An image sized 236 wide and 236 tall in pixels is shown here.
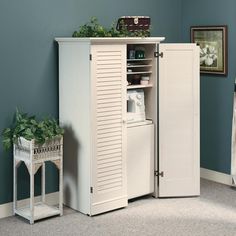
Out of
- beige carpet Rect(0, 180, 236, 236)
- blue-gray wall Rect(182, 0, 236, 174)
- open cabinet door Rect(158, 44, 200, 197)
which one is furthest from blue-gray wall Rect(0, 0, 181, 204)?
blue-gray wall Rect(182, 0, 236, 174)

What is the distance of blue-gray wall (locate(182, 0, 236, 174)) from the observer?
5070 millimetres

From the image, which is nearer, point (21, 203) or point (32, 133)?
point (32, 133)

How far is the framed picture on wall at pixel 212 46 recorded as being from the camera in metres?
5.11

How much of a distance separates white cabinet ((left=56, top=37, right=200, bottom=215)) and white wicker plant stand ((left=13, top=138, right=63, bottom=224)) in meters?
0.18

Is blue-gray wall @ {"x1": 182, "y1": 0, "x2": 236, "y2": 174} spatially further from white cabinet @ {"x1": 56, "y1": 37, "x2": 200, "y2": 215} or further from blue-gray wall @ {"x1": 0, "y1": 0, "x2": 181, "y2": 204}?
blue-gray wall @ {"x1": 0, "y1": 0, "x2": 181, "y2": 204}

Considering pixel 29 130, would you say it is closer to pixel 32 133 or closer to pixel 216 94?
pixel 32 133

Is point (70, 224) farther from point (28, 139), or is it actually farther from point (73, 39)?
point (73, 39)

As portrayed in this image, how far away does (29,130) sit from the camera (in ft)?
13.5

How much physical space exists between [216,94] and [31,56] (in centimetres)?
194

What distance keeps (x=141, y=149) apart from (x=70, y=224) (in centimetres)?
96

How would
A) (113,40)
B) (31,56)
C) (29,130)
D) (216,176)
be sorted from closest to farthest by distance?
(29,130), (113,40), (31,56), (216,176)

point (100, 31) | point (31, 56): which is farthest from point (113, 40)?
point (31, 56)

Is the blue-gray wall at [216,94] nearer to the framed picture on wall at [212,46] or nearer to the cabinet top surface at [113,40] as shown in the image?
the framed picture on wall at [212,46]

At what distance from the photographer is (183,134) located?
477 centimetres
